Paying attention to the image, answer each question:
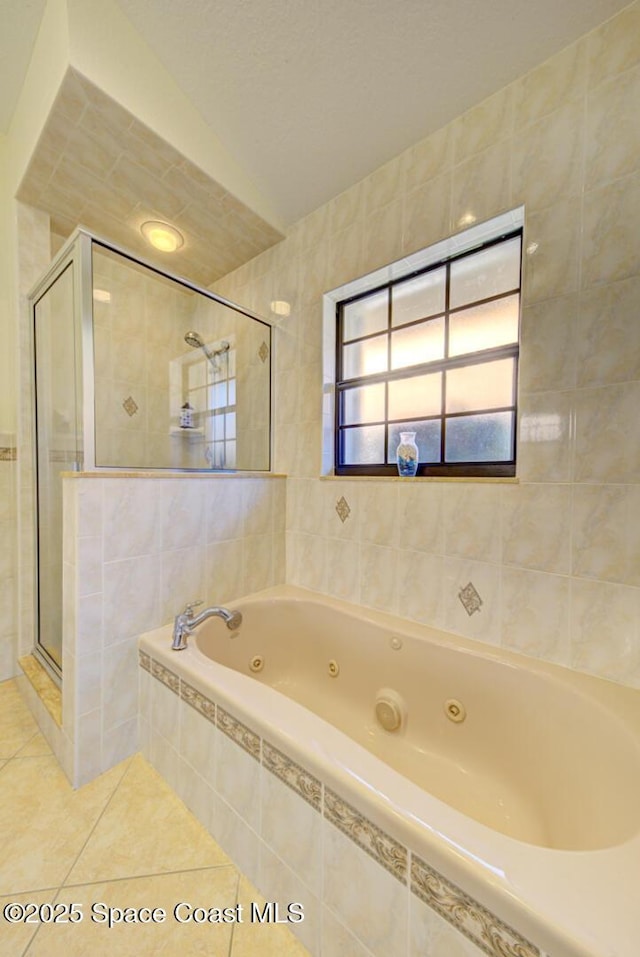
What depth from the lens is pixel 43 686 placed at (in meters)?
1.47

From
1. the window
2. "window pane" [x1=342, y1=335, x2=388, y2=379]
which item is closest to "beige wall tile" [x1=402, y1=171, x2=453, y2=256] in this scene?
the window

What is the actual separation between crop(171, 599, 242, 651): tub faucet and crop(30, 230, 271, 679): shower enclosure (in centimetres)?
53

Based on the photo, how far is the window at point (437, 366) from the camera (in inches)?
56.4

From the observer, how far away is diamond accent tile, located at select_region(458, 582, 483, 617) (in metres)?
1.32

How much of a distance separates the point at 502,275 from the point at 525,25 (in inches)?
27.4

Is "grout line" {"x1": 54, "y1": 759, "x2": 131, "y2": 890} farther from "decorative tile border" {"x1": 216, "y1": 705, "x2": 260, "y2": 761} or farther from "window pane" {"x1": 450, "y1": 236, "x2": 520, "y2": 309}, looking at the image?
"window pane" {"x1": 450, "y1": 236, "x2": 520, "y2": 309}

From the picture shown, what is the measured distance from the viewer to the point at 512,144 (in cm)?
125

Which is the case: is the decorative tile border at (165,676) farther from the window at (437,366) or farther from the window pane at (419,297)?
the window pane at (419,297)

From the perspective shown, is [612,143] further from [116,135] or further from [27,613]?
[27,613]

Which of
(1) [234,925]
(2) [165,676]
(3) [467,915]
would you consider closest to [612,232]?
(3) [467,915]

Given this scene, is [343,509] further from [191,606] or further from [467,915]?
[467,915]

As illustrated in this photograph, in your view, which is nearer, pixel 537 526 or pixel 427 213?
pixel 537 526

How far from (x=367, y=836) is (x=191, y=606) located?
943 millimetres

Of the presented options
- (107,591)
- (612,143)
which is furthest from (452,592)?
(612,143)
